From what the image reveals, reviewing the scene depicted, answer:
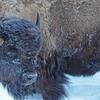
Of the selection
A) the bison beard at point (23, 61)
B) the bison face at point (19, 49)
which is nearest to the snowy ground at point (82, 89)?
the bison beard at point (23, 61)

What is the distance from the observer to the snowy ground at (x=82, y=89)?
269 cm

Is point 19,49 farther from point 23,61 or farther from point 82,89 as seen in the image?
point 82,89

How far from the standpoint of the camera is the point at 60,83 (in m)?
2.88

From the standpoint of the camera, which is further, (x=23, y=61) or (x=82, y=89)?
(x=82, y=89)

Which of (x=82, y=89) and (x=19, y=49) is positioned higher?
(x=19, y=49)

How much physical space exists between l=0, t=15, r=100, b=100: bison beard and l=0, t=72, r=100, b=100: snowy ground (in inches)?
2.0

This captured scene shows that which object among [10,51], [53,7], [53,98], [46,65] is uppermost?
[53,7]

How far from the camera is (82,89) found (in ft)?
9.17

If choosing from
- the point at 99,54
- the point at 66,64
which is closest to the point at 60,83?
the point at 66,64

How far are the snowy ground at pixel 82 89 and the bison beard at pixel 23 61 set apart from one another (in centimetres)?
5

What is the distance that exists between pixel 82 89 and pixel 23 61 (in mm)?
569

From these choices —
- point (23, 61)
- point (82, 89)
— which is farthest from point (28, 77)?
point (82, 89)

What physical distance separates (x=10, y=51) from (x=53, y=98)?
545mm

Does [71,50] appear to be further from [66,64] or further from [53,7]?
[53,7]
